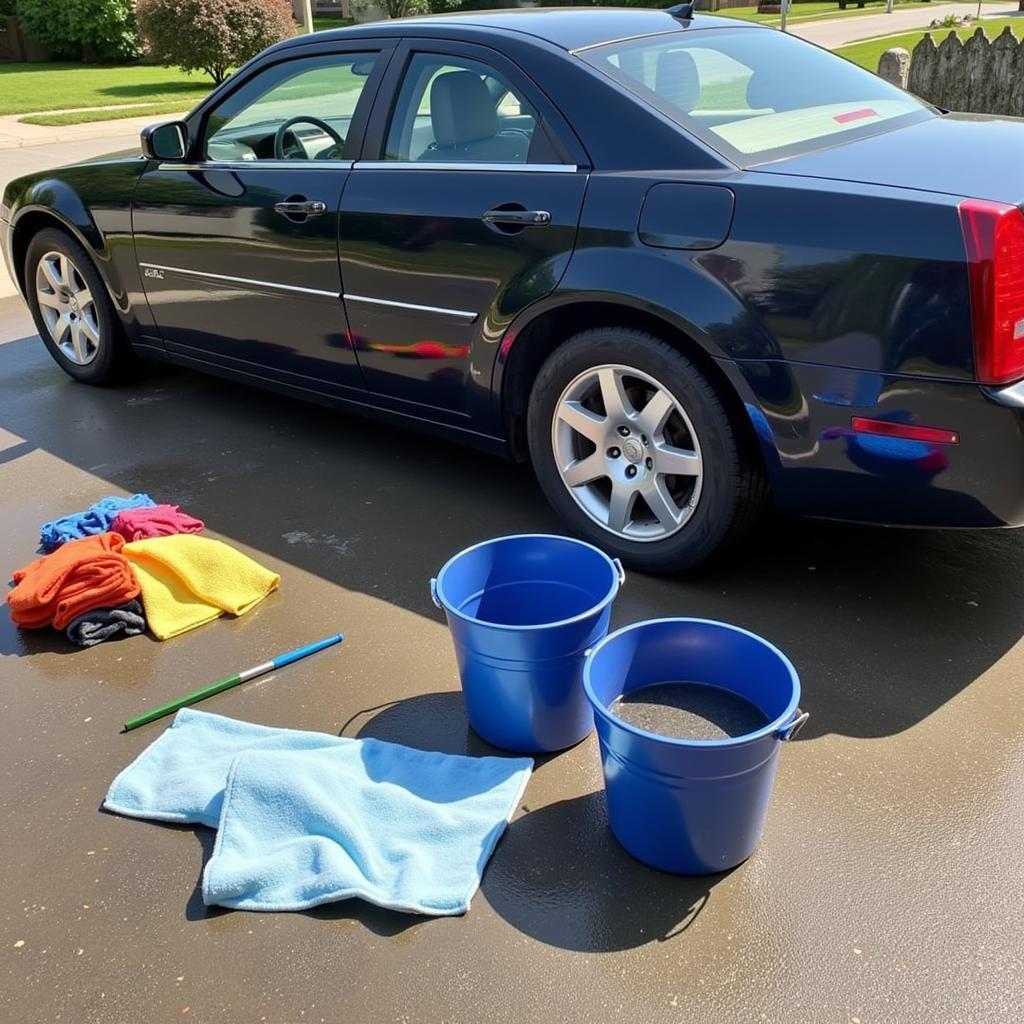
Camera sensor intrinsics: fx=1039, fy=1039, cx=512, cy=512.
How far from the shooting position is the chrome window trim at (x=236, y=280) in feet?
13.4

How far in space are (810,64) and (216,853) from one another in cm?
334

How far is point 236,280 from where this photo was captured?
4.41 meters

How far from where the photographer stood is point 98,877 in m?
2.40

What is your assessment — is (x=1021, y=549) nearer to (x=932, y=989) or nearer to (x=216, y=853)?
(x=932, y=989)

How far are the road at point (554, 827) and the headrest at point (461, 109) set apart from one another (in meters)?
1.37

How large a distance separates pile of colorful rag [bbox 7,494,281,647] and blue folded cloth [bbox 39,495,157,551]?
0.07m

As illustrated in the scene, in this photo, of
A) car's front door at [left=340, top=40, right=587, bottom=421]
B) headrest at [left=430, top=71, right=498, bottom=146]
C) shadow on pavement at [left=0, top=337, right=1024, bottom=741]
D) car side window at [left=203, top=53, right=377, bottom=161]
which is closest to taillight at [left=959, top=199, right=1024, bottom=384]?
shadow on pavement at [left=0, top=337, right=1024, bottom=741]

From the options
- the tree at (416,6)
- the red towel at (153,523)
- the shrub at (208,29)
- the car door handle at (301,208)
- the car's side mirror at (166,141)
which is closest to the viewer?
the red towel at (153,523)

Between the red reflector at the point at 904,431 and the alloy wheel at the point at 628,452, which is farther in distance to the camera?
the alloy wheel at the point at 628,452

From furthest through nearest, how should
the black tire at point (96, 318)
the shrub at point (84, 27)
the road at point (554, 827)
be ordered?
1. the shrub at point (84, 27)
2. the black tire at point (96, 318)
3. the road at point (554, 827)

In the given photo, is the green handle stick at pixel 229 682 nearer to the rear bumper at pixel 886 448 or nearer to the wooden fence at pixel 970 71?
the rear bumper at pixel 886 448

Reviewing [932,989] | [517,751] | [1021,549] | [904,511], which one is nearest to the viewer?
[932,989]

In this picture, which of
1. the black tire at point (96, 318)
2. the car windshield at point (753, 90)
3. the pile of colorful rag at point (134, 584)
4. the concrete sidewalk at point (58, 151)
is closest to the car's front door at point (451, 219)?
the car windshield at point (753, 90)

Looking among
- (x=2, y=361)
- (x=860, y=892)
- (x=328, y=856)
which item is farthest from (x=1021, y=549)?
(x=2, y=361)
